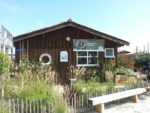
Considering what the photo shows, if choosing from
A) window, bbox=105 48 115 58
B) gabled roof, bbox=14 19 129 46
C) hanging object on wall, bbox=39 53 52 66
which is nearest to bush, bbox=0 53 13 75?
gabled roof, bbox=14 19 129 46

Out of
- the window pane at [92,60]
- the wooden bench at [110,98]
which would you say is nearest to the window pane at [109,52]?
the window pane at [92,60]

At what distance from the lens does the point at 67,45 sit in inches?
730

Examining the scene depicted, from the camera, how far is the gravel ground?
10.4 meters

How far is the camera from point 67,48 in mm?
18531

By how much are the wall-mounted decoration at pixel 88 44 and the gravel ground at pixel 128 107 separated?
7.29m

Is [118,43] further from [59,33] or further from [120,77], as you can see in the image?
[59,33]

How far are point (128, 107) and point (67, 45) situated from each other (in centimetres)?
834

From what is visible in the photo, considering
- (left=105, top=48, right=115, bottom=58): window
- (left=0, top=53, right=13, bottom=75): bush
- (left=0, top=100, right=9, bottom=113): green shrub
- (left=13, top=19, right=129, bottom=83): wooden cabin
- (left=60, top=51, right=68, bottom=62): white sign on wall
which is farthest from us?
(left=105, top=48, right=115, bottom=58): window

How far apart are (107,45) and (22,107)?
38.3 ft

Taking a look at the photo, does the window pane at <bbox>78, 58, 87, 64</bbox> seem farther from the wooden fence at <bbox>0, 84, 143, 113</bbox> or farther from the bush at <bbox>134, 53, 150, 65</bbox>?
the wooden fence at <bbox>0, 84, 143, 113</bbox>

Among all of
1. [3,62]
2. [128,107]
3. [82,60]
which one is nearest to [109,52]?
[82,60]

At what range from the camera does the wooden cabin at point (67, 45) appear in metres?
17.9

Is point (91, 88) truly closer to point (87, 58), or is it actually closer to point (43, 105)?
point (43, 105)

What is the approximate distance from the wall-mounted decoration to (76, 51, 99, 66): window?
28 cm
